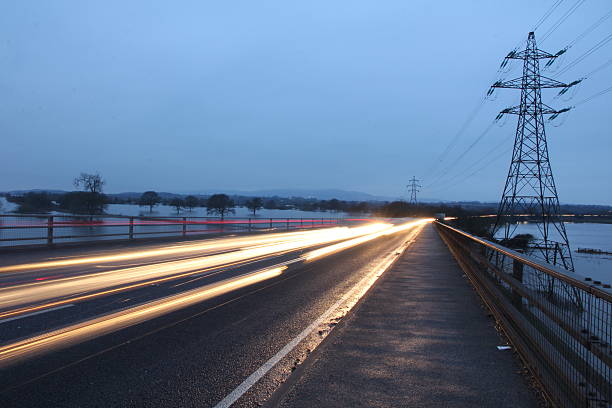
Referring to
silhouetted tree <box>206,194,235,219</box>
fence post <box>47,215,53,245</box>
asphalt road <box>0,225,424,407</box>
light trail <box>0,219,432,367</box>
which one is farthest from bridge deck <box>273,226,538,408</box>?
silhouetted tree <box>206,194,235,219</box>

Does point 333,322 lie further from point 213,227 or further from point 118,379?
point 213,227

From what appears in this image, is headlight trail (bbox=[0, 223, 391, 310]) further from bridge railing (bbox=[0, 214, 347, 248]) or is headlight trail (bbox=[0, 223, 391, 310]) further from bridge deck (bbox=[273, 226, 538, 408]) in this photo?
bridge deck (bbox=[273, 226, 538, 408])

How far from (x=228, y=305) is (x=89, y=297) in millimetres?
2801

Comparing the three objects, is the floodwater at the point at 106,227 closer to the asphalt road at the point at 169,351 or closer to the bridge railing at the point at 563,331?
the asphalt road at the point at 169,351

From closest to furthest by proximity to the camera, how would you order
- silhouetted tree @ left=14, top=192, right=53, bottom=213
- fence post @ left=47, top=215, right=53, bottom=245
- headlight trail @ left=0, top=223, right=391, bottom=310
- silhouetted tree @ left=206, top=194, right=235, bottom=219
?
headlight trail @ left=0, top=223, right=391, bottom=310, fence post @ left=47, top=215, right=53, bottom=245, silhouetted tree @ left=14, top=192, right=53, bottom=213, silhouetted tree @ left=206, top=194, right=235, bottom=219

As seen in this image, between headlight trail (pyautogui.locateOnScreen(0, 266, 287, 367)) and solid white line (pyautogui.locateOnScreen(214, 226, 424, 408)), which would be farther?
headlight trail (pyautogui.locateOnScreen(0, 266, 287, 367))

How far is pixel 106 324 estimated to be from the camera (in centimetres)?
650

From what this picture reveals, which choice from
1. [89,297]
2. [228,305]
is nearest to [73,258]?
[89,297]

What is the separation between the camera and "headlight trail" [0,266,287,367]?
5.27 m

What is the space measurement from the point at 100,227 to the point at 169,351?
21.8 metres

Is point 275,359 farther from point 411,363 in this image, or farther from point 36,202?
point 36,202

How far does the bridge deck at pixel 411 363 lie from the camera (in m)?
4.04

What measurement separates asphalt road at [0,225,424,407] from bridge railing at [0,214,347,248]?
309 inches

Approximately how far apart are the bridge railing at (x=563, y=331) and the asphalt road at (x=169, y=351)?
100 inches
